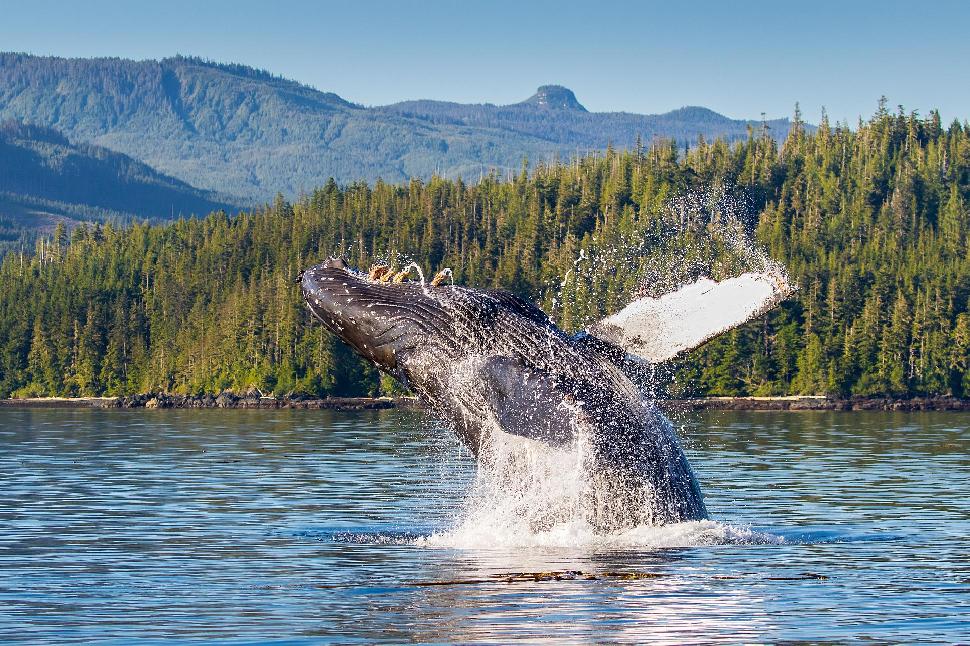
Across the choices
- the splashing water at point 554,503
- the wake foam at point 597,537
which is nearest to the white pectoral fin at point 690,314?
the splashing water at point 554,503

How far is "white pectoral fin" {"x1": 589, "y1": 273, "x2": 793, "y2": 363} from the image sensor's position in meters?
17.6

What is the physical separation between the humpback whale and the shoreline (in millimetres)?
114858

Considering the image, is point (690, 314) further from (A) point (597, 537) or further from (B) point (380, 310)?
(B) point (380, 310)

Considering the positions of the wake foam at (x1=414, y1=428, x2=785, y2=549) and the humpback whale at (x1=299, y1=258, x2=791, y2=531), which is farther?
the wake foam at (x1=414, y1=428, x2=785, y2=549)

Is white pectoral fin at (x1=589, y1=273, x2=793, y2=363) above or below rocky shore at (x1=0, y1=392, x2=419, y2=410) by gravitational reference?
above

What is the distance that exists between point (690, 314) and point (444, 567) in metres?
4.13

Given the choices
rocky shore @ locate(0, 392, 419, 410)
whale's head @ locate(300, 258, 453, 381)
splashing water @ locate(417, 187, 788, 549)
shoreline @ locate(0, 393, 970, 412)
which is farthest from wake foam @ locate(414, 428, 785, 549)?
rocky shore @ locate(0, 392, 419, 410)

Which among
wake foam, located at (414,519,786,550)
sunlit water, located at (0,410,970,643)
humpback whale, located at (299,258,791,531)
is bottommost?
sunlit water, located at (0,410,970,643)

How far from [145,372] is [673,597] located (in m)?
188

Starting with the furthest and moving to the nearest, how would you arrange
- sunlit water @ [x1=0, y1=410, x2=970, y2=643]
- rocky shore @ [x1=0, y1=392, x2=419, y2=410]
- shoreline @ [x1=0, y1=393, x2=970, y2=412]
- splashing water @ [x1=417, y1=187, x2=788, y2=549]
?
rocky shore @ [x1=0, y1=392, x2=419, y2=410], shoreline @ [x1=0, y1=393, x2=970, y2=412], splashing water @ [x1=417, y1=187, x2=788, y2=549], sunlit water @ [x1=0, y1=410, x2=970, y2=643]

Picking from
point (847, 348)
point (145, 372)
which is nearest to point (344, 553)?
point (847, 348)

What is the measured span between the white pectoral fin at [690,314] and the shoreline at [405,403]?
115 meters

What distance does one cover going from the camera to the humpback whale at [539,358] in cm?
1750

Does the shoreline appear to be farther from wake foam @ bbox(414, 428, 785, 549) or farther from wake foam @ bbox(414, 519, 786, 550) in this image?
wake foam @ bbox(414, 428, 785, 549)
